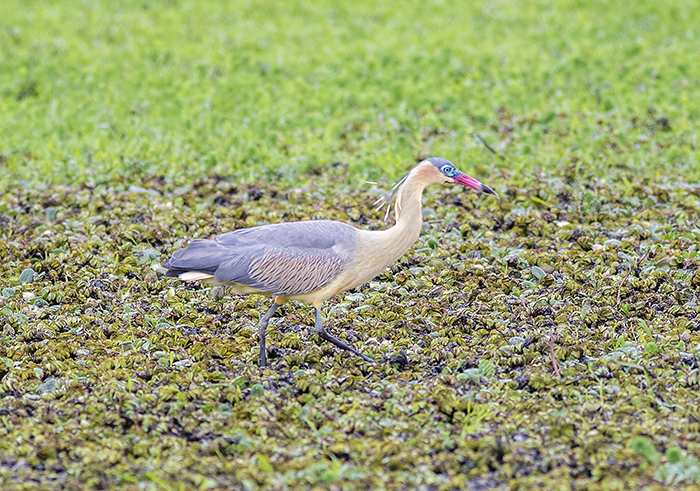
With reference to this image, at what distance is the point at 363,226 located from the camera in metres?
8.39

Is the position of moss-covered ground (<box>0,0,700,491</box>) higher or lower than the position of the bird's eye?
lower

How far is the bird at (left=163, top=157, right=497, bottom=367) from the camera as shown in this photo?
5914 mm

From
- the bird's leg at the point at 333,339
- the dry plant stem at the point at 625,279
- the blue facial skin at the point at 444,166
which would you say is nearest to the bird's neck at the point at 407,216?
the blue facial skin at the point at 444,166

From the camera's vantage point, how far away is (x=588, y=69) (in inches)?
488

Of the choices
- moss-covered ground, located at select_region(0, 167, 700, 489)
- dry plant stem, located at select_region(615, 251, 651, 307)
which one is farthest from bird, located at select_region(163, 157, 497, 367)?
dry plant stem, located at select_region(615, 251, 651, 307)

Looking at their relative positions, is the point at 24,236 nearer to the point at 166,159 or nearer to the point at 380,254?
the point at 166,159

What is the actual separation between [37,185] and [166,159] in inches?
55.5

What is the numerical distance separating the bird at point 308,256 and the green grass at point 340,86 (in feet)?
11.3

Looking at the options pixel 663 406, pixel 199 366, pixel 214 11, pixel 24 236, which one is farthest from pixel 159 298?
pixel 214 11

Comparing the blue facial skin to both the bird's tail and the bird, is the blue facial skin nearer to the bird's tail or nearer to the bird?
the bird

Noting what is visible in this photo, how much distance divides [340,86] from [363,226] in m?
4.51

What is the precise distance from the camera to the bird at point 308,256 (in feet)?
19.4

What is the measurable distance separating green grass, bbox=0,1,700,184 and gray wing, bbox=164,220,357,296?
3567mm

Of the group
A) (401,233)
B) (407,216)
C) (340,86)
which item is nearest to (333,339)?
(401,233)
